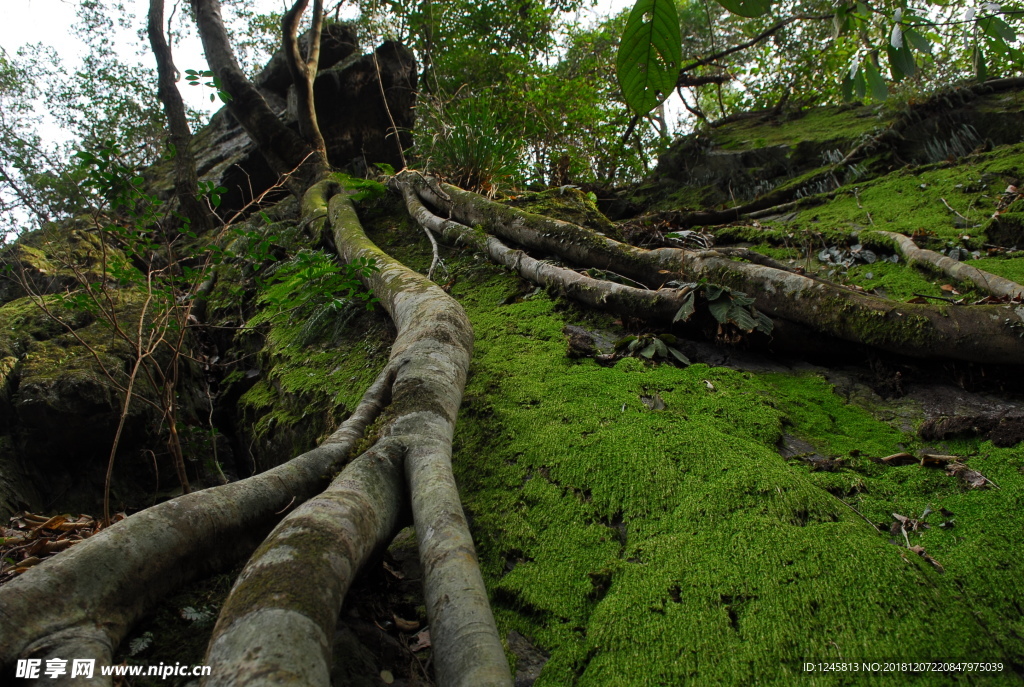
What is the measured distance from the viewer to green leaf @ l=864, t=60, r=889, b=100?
45.4 inches

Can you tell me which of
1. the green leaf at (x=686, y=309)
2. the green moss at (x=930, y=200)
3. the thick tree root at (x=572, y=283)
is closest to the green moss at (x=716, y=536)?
the green leaf at (x=686, y=309)

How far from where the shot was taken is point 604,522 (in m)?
1.72

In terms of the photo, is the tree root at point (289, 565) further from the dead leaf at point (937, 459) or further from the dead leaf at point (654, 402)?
the dead leaf at point (937, 459)

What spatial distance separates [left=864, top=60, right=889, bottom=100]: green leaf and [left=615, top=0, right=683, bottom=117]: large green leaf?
74 centimetres

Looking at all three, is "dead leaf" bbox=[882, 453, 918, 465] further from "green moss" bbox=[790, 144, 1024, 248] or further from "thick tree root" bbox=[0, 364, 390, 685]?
"green moss" bbox=[790, 144, 1024, 248]

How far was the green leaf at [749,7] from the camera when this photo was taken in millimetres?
731

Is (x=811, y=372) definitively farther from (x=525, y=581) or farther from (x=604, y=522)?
(x=525, y=581)

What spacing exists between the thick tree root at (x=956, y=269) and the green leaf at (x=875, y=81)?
1.85 metres

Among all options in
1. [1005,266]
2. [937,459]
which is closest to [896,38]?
[937,459]

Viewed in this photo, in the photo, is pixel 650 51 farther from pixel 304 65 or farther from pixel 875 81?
pixel 304 65

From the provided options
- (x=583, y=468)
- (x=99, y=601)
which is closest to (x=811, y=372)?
(x=583, y=468)

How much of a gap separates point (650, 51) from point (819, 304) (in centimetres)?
230

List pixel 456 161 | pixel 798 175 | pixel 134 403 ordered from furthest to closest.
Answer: pixel 798 175, pixel 456 161, pixel 134 403

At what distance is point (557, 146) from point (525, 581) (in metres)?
6.40
